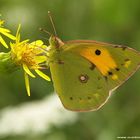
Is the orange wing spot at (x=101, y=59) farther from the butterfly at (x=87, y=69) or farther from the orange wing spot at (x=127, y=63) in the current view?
the orange wing spot at (x=127, y=63)

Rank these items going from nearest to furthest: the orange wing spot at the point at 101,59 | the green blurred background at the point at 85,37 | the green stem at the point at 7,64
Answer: the green stem at the point at 7,64 → the orange wing spot at the point at 101,59 → the green blurred background at the point at 85,37

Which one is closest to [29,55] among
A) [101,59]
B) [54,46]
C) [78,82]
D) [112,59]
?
[54,46]

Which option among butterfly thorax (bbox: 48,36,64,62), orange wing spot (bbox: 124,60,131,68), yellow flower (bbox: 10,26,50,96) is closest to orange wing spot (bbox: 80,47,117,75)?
orange wing spot (bbox: 124,60,131,68)

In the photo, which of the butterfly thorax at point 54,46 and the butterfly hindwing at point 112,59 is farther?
the butterfly thorax at point 54,46

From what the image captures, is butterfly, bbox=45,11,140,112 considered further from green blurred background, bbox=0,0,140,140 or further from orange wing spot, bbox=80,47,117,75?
green blurred background, bbox=0,0,140,140

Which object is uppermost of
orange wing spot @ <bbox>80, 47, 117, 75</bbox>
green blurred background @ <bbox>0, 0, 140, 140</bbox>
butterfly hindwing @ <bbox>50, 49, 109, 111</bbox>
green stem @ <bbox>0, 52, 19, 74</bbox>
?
green stem @ <bbox>0, 52, 19, 74</bbox>

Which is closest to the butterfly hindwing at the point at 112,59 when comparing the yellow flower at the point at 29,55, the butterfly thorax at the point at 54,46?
the butterfly thorax at the point at 54,46

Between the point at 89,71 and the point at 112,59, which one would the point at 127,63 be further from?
the point at 89,71
